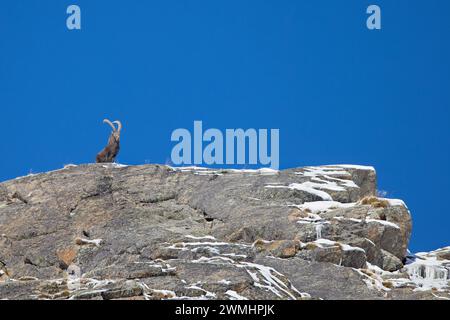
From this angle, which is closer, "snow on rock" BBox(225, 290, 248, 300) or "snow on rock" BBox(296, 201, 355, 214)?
"snow on rock" BBox(225, 290, 248, 300)

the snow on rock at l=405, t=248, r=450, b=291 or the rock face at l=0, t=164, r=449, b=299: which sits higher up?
the rock face at l=0, t=164, r=449, b=299

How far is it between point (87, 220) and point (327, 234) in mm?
7209

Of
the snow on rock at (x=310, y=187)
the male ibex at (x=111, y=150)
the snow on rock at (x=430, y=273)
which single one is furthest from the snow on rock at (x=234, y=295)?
the male ibex at (x=111, y=150)

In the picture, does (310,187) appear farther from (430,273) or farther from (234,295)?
(234,295)

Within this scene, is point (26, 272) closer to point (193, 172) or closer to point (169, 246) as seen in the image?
point (169, 246)

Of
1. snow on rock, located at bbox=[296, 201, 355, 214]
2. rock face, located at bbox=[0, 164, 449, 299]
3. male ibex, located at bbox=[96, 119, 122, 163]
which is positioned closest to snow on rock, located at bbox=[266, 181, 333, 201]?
rock face, located at bbox=[0, 164, 449, 299]

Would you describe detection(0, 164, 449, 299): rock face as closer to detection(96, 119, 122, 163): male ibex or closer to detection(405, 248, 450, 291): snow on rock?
detection(405, 248, 450, 291): snow on rock

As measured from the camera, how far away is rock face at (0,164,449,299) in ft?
77.4

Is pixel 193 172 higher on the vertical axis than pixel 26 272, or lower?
higher

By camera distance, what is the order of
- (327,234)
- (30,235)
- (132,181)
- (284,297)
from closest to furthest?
(284,297) < (327,234) < (30,235) < (132,181)

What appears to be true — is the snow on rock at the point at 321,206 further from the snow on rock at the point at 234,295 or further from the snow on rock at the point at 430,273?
the snow on rock at the point at 234,295
